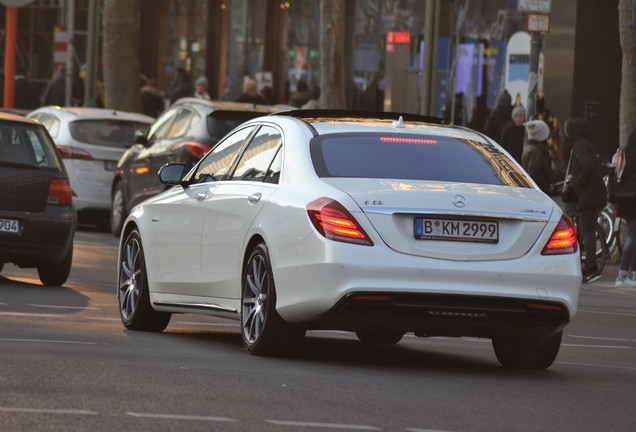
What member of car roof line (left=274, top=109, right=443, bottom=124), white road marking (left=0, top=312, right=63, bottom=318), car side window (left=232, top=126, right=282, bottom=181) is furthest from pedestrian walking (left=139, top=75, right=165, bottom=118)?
car side window (left=232, top=126, right=282, bottom=181)

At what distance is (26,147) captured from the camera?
662 inches

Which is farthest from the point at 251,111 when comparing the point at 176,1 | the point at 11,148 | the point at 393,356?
the point at 176,1

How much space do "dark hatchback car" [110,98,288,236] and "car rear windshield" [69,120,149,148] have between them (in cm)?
89

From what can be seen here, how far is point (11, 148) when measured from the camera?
54.9 ft

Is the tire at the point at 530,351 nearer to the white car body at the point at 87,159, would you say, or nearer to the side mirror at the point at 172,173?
the side mirror at the point at 172,173

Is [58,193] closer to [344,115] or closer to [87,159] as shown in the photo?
[344,115]

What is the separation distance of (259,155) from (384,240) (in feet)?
5.39

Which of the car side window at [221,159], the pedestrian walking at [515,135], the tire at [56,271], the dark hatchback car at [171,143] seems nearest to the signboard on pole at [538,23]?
the dark hatchback car at [171,143]

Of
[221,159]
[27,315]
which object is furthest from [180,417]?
[27,315]

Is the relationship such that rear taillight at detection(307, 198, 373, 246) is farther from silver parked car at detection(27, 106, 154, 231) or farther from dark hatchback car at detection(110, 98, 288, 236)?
silver parked car at detection(27, 106, 154, 231)

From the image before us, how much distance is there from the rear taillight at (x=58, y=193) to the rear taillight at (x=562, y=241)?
7.07 metres

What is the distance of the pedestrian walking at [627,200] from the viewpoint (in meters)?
19.6

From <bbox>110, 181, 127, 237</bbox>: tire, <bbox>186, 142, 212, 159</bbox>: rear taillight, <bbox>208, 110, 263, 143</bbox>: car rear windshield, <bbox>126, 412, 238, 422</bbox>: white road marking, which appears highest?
<bbox>126, 412, 238, 422</bbox>: white road marking

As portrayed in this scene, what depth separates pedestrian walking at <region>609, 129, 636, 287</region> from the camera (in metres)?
19.6
